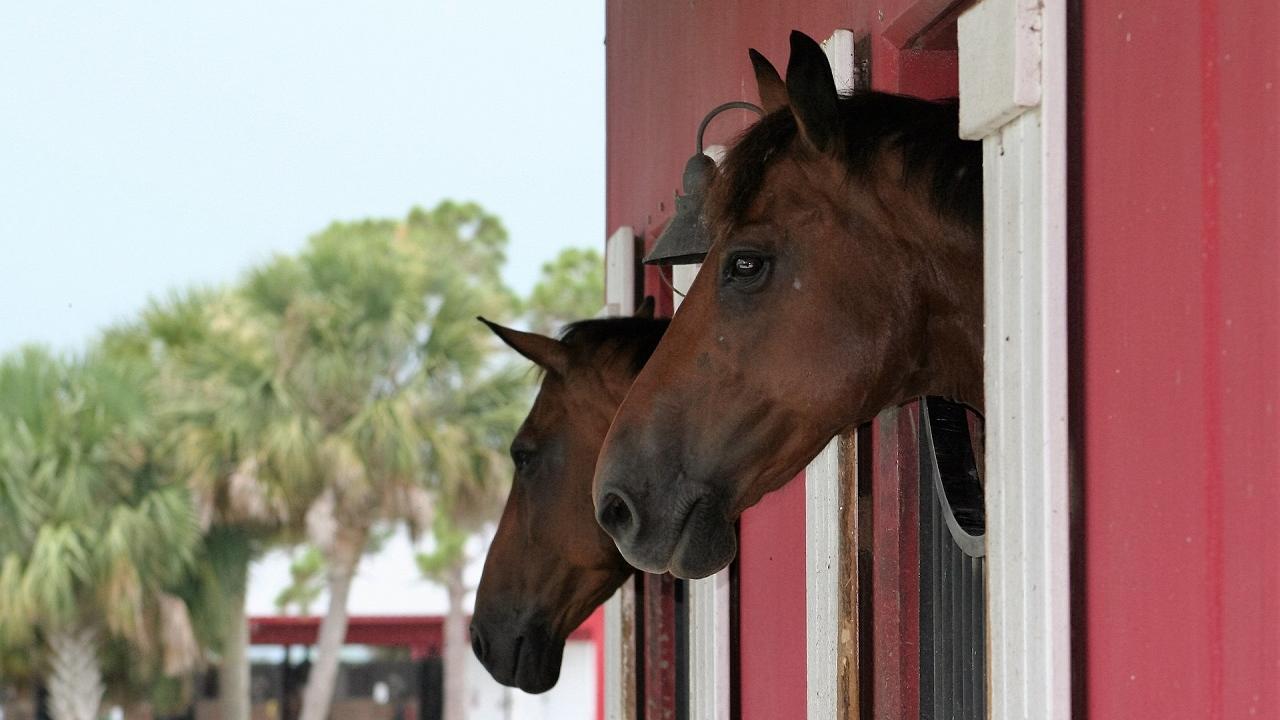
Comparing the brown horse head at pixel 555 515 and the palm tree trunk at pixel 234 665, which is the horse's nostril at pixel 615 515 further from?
the palm tree trunk at pixel 234 665

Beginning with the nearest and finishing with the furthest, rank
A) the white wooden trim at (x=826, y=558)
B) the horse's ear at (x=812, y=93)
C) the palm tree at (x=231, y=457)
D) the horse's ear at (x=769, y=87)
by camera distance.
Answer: the horse's ear at (x=812, y=93), the horse's ear at (x=769, y=87), the white wooden trim at (x=826, y=558), the palm tree at (x=231, y=457)

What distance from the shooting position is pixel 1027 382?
1.74 meters

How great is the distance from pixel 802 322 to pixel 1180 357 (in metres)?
0.54

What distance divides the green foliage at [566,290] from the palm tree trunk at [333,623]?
1099cm

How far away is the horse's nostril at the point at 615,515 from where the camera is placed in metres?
1.96

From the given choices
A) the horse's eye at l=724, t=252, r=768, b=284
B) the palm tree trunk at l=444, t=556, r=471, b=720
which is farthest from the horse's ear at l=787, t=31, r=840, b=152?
the palm tree trunk at l=444, t=556, r=471, b=720

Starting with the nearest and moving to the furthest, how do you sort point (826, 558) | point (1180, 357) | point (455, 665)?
1. point (1180, 357)
2. point (826, 558)
3. point (455, 665)

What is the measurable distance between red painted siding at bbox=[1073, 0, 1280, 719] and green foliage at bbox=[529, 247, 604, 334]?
24896 mm

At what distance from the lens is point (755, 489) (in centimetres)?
197

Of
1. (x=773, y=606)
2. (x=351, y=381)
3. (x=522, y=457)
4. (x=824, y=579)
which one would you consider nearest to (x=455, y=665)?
(x=351, y=381)

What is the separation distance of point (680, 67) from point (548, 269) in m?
24.0

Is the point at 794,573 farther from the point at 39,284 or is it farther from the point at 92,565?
the point at 39,284

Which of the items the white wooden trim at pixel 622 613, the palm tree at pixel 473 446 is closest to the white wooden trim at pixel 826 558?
the white wooden trim at pixel 622 613

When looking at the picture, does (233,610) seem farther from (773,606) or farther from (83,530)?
(773,606)
